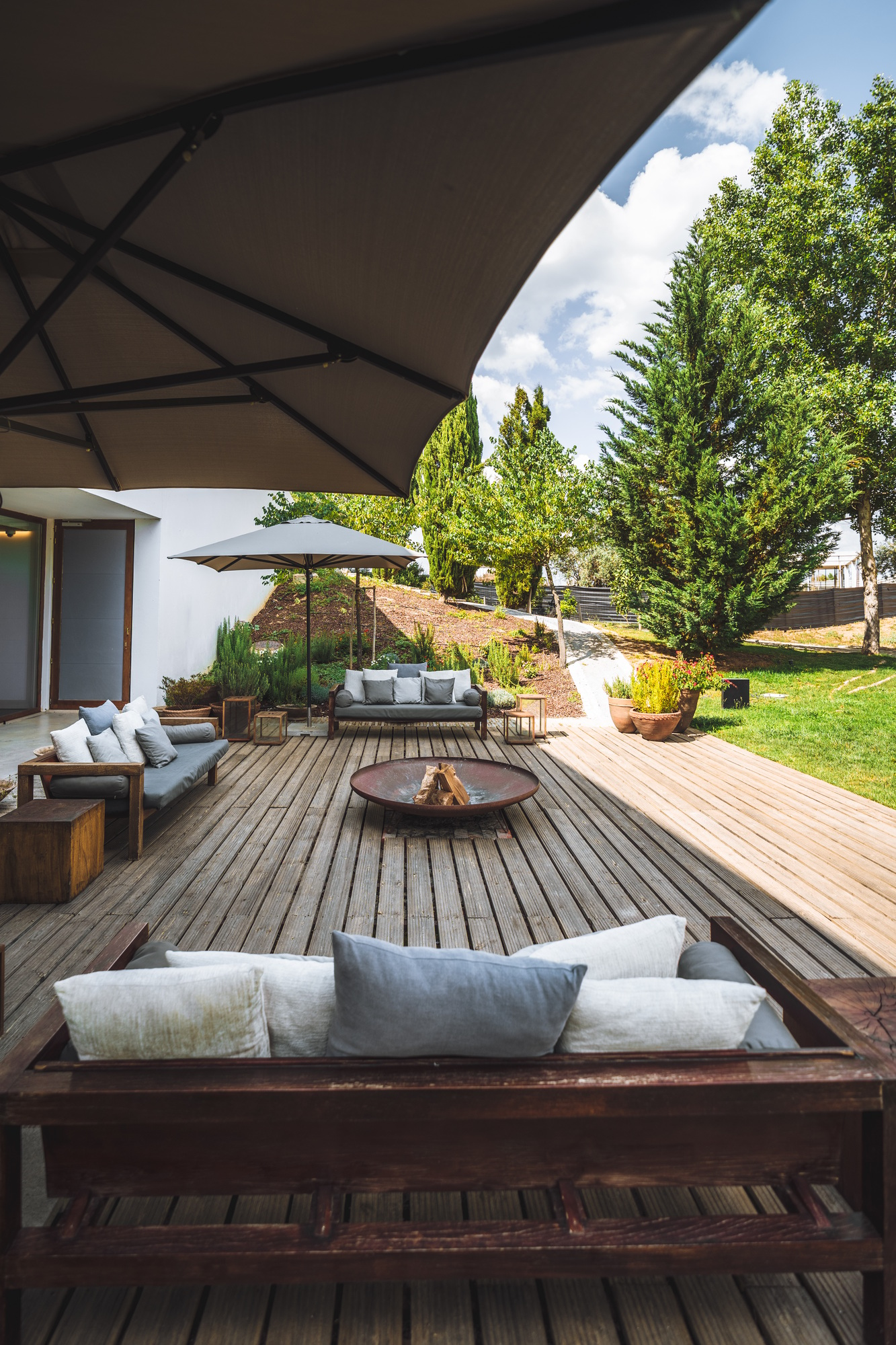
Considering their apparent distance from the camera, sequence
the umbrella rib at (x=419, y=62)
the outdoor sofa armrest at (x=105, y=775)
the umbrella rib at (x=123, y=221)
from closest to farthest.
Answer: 1. the umbrella rib at (x=419, y=62)
2. the umbrella rib at (x=123, y=221)
3. the outdoor sofa armrest at (x=105, y=775)

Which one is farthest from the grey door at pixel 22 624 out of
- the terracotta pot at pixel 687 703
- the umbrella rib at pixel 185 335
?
the terracotta pot at pixel 687 703

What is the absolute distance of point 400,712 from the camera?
7770 mm

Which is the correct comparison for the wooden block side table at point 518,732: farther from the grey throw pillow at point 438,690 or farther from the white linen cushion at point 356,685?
the white linen cushion at point 356,685

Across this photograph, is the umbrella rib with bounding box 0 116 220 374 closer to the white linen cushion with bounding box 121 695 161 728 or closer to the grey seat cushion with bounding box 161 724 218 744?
the white linen cushion with bounding box 121 695 161 728

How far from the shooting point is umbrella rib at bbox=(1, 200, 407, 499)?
1744 mm

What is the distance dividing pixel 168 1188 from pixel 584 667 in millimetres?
10963

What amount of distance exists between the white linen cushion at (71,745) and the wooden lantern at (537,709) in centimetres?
486

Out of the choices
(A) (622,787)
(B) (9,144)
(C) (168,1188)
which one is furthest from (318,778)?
(B) (9,144)

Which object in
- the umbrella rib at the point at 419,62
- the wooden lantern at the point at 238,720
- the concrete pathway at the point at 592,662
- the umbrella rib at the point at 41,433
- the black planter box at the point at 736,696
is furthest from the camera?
the concrete pathway at the point at 592,662

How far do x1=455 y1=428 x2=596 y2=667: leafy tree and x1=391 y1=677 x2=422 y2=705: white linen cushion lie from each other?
4.47 metres

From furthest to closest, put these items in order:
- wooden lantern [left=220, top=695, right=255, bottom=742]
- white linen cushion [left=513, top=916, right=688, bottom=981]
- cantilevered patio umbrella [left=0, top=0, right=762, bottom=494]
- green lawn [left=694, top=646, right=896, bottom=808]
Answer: wooden lantern [left=220, top=695, right=255, bottom=742] < green lawn [left=694, top=646, right=896, bottom=808] < white linen cushion [left=513, top=916, right=688, bottom=981] < cantilevered patio umbrella [left=0, top=0, right=762, bottom=494]

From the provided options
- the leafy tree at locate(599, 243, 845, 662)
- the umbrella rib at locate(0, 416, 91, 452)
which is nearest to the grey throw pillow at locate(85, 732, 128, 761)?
the umbrella rib at locate(0, 416, 91, 452)

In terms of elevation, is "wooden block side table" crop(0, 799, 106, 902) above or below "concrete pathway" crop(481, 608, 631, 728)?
below

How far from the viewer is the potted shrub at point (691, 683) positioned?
8273mm
